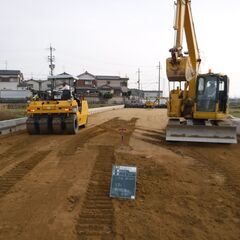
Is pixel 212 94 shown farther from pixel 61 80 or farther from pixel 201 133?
pixel 61 80

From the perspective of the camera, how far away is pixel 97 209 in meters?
7.45

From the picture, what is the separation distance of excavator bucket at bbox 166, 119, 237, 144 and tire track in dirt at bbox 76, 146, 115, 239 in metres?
5.44

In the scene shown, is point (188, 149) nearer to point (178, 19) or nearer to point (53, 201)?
point (178, 19)

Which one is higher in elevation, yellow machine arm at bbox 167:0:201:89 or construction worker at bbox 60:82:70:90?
yellow machine arm at bbox 167:0:201:89

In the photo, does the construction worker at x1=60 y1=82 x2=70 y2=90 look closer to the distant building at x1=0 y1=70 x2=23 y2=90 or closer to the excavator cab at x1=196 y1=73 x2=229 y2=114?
the excavator cab at x1=196 y1=73 x2=229 y2=114

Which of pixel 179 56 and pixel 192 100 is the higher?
pixel 179 56

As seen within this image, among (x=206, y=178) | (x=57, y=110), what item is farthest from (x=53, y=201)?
(x=57, y=110)

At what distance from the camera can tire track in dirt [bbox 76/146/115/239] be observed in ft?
21.5

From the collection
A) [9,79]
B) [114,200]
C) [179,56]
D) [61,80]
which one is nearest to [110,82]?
[9,79]

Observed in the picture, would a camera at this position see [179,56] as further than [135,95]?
No

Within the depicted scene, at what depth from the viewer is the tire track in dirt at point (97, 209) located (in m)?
6.56

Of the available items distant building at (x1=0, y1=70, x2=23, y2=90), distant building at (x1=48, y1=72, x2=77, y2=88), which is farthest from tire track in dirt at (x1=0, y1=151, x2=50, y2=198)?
distant building at (x1=0, y1=70, x2=23, y2=90)

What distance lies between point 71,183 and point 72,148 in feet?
14.1

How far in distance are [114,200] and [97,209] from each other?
53cm
